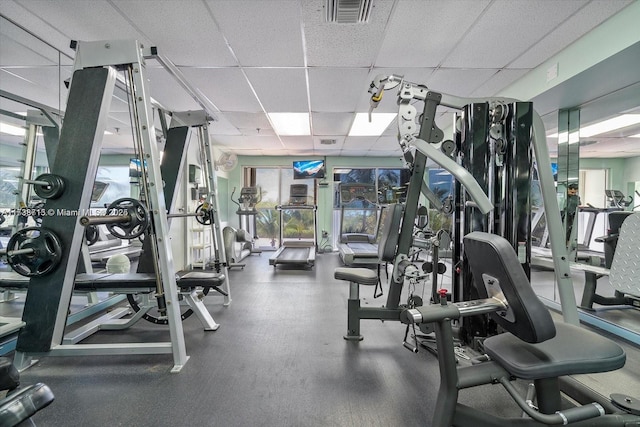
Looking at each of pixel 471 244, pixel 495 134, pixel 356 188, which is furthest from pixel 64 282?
pixel 356 188

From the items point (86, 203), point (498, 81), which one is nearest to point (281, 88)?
point (86, 203)

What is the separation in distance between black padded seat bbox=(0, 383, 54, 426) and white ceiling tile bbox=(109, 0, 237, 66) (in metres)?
2.22

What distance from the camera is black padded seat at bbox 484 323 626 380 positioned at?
1.03 m

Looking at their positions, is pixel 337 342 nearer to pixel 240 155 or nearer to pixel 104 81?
pixel 104 81

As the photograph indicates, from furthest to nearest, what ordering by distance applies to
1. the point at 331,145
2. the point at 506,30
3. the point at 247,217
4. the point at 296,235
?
the point at 296,235 < the point at 247,217 < the point at 331,145 < the point at 506,30

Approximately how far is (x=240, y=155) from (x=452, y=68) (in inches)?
237

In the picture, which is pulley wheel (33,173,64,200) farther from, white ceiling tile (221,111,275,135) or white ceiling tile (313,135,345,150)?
white ceiling tile (313,135,345,150)

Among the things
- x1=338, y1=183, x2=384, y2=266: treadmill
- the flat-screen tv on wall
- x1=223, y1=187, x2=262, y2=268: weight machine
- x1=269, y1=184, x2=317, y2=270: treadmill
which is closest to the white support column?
x1=269, y1=184, x2=317, y2=270: treadmill

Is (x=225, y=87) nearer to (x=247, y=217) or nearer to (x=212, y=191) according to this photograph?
(x=212, y=191)

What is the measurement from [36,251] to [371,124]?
453cm

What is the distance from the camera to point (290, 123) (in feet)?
16.3

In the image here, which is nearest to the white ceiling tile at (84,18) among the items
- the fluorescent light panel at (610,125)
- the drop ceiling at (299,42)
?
the drop ceiling at (299,42)

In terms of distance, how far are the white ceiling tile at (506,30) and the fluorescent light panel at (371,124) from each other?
159 centimetres

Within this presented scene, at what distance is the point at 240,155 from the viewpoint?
786cm
